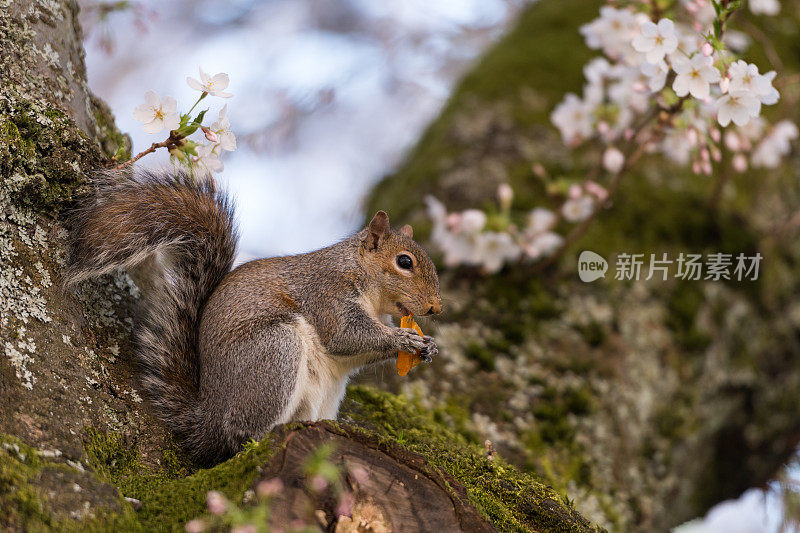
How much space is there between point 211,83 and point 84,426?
2.54 ft

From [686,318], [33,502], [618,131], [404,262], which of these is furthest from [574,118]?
[33,502]

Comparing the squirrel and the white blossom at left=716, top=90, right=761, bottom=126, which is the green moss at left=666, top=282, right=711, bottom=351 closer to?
the white blossom at left=716, top=90, right=761, bottom=126

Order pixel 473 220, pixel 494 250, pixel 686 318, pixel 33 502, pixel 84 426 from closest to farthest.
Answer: pixel 33 502, pixel 84 426, pixel 473 220, pixel 494 250, pixel 686 318

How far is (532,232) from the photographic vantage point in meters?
2.97

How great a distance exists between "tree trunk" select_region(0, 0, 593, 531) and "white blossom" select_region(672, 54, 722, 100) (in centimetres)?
110

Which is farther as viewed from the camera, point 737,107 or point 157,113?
point 737,107

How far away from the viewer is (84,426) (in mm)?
1415

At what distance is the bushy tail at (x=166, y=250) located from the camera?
1.58 meters

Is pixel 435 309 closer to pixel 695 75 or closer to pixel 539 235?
pixel 695 75

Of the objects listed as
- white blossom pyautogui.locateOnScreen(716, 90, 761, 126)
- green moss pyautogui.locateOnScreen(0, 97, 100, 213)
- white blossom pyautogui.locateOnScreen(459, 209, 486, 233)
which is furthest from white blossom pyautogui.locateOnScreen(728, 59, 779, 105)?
green moss pyautogui.locateOnScreen(0, 97, 100, 213)

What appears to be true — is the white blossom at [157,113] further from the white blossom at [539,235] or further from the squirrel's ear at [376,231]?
the white blossom at [539,235]

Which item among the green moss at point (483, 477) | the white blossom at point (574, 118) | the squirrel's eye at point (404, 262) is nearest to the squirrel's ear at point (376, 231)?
the squirrel's eye at point (404, 262)

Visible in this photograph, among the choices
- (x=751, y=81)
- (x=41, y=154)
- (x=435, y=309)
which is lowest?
(x=435, y=309)

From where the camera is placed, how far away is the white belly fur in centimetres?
171
